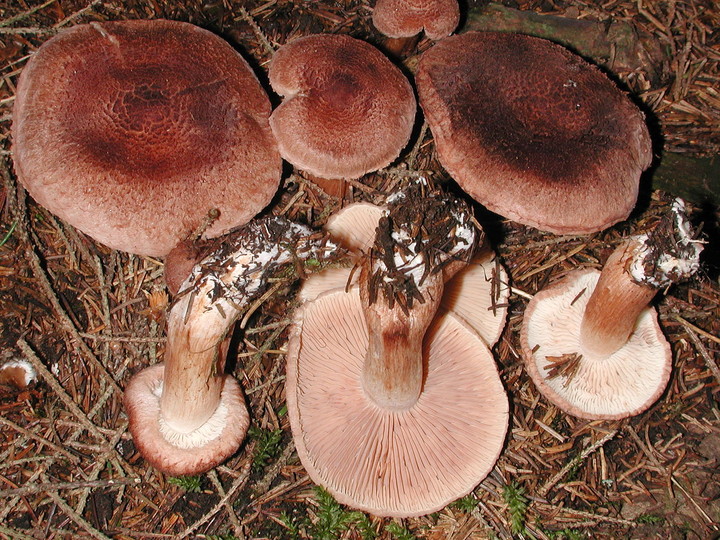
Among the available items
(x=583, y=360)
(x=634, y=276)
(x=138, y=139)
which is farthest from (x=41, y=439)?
(x=634, y=276)

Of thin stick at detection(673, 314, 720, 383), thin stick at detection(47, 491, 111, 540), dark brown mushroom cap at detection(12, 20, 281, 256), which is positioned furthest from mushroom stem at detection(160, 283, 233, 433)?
thin stick at detection(673, 314, 720, 383)

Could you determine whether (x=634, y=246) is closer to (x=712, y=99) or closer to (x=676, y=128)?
(x=676, y=128)

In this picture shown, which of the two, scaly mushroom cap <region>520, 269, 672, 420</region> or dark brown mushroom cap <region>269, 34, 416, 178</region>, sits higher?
dark brown mushroom cap <region>269, 34, 416, 178</region>

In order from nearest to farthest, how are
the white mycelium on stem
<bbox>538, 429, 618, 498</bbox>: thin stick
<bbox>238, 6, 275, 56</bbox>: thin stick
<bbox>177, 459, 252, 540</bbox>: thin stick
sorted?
1. the white mycelium on stem
2. <bbox>177, 459, 252, 540</bbox>: thin stick
3. <bbox>538, 429, 618, 498</bbox>: thin stick
4. <bbox>238, 6, 275, 56</bbox>: thin stick

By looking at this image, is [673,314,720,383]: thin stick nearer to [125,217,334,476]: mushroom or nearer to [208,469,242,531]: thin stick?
[125,217,334,476]: mushroom

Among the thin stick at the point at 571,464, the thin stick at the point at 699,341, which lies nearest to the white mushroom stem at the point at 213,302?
the thin stick at the point at 571,464

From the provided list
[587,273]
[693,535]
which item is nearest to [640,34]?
[587,273]
